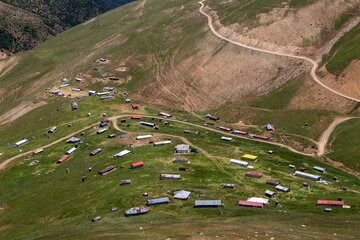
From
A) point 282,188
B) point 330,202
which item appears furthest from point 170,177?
point 330,202

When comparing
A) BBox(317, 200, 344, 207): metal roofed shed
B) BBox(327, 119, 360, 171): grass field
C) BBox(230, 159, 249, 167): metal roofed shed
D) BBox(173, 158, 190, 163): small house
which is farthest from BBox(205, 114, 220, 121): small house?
BBox(317, 200, 344, 207): metal roofed shed

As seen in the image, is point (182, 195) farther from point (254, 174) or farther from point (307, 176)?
point (307, 176)

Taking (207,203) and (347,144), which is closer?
(207,203)

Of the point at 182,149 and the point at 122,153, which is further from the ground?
the point at 122,153

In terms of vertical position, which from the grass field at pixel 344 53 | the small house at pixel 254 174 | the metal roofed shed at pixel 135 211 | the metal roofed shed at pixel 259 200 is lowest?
the small house at pixel 254 174

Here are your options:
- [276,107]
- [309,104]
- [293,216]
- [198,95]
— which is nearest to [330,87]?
[309,104]

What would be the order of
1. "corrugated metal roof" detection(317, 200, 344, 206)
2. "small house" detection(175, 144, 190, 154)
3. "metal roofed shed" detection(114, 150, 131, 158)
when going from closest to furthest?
"corrugated metal roof" detection(317, 200, 344, 206) < "small house" detection(175, 144, 190, 154) < "metal roofed shed" detection(114, 150, 131, 158)

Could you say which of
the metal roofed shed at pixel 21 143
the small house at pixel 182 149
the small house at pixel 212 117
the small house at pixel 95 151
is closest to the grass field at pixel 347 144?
the small house at pixel 182 149

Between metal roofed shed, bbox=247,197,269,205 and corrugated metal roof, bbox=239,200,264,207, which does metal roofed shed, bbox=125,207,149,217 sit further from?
metal roofed shed, bbox=247,197,269,205

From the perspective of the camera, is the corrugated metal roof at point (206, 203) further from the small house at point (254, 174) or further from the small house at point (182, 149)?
the small house at point (182, 149)
